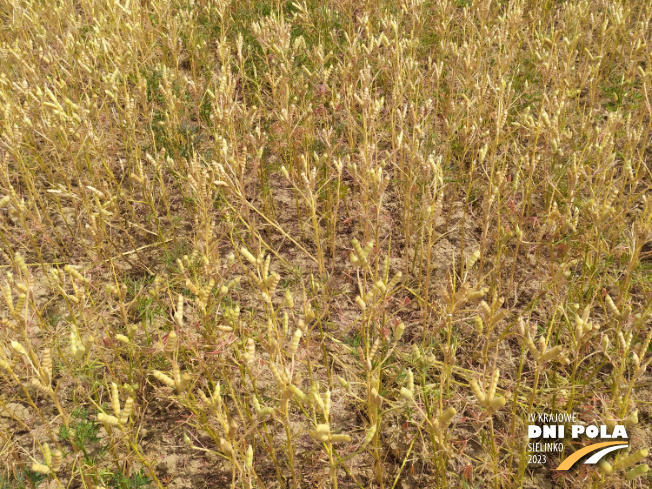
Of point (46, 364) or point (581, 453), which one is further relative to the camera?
point (581, 453)

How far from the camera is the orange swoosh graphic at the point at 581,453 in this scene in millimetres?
1604

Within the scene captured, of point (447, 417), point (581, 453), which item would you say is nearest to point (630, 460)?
point (447, 417)

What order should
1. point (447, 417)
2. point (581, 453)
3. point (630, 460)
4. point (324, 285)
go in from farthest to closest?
point (324, 285) < point (581, 453) < point (447, 417) < point (630, 460)

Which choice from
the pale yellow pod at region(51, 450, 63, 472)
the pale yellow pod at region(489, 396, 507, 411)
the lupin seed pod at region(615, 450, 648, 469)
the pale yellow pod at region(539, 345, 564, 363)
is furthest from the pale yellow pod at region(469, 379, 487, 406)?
the pale yellow pod at region(51, 450, 63, 472)

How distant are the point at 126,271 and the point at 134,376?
0.62 metres

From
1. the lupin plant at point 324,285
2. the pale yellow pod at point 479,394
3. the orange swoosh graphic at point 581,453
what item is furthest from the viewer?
the orange swoosh graphic at point 581,453

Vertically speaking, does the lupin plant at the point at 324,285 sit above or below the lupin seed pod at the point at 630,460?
above

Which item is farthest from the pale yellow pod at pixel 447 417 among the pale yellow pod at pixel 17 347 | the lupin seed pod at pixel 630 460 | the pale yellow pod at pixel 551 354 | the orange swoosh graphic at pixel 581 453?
the pale yellow pod at pixel 17 347

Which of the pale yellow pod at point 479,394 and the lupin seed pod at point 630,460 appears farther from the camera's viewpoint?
the pale yellow pod at point 479,394

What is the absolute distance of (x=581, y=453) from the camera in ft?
5.29

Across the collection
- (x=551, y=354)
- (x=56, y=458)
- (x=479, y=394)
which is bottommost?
(x=56, y=458)

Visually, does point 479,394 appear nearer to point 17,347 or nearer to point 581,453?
point 581,453

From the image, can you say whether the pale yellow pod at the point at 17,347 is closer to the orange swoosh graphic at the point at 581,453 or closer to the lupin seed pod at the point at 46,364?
the lupin seed pod at the point at 46,364

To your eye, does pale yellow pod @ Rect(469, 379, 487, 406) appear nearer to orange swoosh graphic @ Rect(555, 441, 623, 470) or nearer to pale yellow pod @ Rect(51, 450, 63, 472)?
orange swoosh graphic @ Rect(555, 441, 623, 470)
